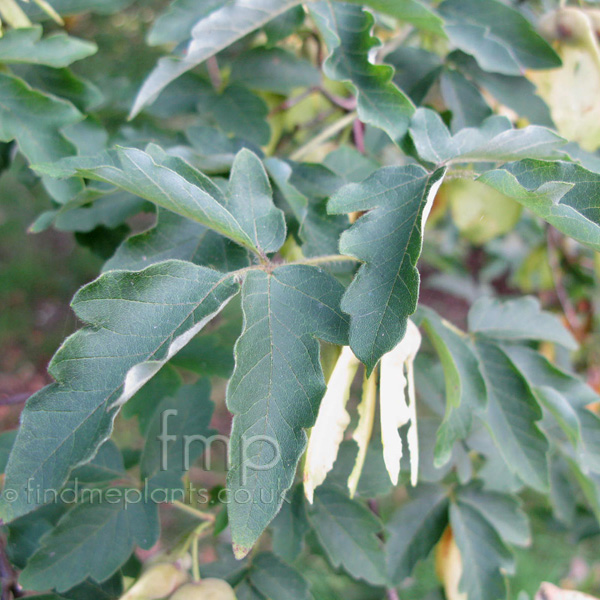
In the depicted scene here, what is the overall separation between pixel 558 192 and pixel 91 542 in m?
0.72

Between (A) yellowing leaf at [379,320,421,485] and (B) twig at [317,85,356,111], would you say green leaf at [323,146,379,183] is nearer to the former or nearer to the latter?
(B) twig at [317,85,356,111]

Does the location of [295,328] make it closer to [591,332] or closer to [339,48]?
[339,48]

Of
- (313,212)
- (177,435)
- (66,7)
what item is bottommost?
(177,435)

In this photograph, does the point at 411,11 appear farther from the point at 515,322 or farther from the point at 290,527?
the point at 290,527

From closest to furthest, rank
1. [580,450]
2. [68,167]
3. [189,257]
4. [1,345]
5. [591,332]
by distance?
1. [68,167]
2. [189,257]
3. [580,450]
4. [591,332]
5. [1,345]

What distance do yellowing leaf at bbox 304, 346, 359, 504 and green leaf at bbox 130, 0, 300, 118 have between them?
1.61 ft

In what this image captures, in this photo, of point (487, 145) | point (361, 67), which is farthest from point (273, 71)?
point (487, 145)

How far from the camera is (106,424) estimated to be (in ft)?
1.74

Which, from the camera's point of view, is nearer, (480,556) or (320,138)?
(480,556)

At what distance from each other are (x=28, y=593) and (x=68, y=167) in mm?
609

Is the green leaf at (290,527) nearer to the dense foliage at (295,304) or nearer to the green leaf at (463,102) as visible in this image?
the dense foliage at (295,304)

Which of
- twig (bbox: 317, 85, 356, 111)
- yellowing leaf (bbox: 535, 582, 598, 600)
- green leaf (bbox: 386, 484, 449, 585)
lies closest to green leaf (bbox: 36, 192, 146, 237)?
twig (bbox: 317, 85, 356, 111)

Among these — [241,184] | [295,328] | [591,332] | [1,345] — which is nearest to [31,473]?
[295,328]

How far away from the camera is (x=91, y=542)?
77cm
